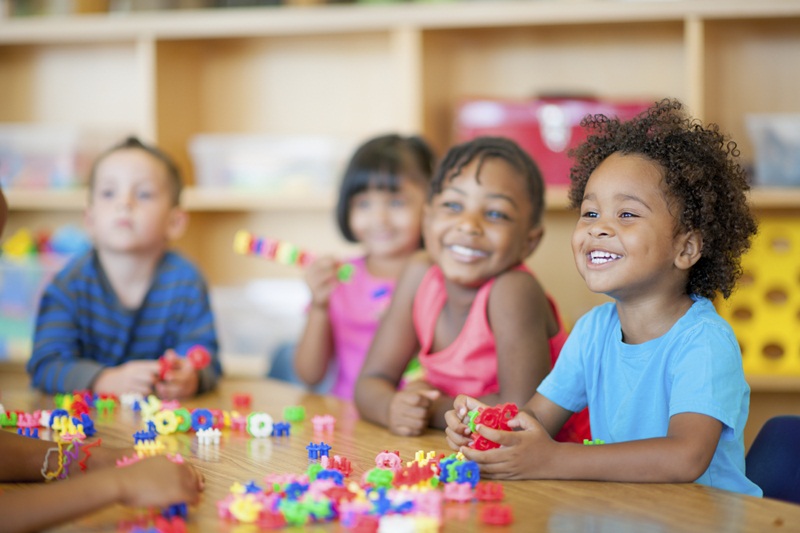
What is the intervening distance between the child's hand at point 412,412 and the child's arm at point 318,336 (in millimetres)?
688

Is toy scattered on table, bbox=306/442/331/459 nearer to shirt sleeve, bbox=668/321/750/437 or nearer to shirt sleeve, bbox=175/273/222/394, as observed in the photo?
Answer: shirt sleeve, bbox=668/321/750/437

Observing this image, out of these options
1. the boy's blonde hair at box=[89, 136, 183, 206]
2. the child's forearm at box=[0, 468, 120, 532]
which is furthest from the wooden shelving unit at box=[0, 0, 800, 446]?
the child's forearm at box=[0, 468, 120, 532]

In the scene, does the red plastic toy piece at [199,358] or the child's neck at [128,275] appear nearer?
the red plastic toy piece at [199,358]

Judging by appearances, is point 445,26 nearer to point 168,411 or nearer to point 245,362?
point 245,362

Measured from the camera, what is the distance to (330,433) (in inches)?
59.2

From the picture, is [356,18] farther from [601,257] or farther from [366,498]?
[366,498]

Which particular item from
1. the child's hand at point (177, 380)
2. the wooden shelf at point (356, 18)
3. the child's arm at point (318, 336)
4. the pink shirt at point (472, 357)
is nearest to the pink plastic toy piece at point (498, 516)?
the pink shirt at point (472, 357)

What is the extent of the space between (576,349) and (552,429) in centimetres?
12

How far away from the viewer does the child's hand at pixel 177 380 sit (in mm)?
1859

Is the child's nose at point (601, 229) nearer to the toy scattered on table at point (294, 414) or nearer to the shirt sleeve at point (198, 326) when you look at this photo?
the toy scattered on table at point (294, 414)

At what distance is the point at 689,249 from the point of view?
1.30 metres

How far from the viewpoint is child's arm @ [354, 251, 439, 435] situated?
1.50 metres

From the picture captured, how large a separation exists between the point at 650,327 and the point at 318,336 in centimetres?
108

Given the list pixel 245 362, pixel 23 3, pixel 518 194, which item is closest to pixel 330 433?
pixel 518 194
